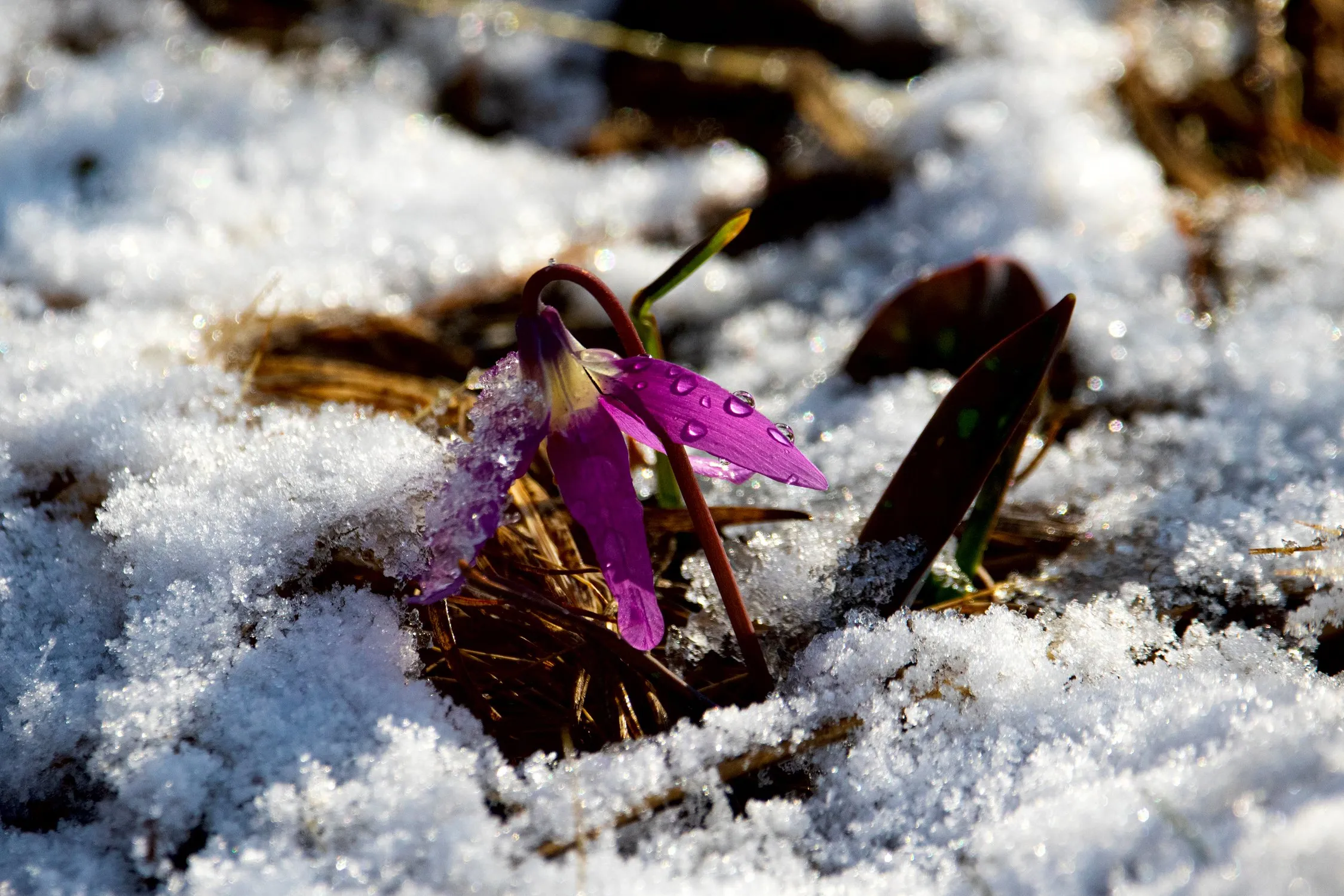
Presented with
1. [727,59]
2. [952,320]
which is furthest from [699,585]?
[727,59]

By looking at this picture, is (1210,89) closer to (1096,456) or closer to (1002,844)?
(1096,456)

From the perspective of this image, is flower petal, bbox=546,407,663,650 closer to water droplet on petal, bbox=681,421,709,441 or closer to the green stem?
water droplet on petal, bbox=681,421,709,441

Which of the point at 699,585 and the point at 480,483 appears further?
the point at 699,585

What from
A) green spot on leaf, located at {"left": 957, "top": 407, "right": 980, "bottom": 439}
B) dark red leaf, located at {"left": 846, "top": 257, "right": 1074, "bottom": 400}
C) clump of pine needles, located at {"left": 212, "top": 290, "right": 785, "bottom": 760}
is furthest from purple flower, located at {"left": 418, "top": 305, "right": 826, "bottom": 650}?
dark red leaf, located at {"left": 846, "top": 257, "right": 1074, "bottom": 400}

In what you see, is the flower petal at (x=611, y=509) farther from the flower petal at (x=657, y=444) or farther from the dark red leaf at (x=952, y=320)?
the dark red leaf at (x=952, y=320)

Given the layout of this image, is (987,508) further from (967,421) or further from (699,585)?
(699,585)

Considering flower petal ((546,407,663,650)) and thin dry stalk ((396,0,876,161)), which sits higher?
thin dry stalk ((396,0,876,161))

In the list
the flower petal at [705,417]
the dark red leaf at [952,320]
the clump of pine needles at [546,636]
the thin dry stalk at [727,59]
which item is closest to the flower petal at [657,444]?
the flower petal at [705,417]
